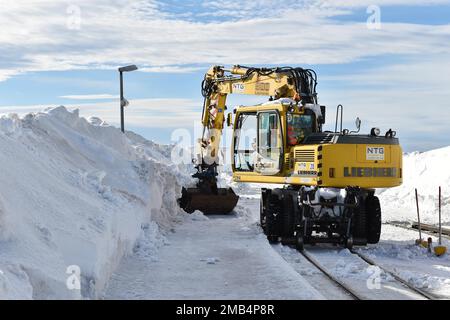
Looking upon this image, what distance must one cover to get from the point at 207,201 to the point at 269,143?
655 centimetres

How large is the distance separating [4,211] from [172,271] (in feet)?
12.3

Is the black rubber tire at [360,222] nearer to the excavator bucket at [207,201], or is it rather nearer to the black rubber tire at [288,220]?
the black rubber tire at [288,220]

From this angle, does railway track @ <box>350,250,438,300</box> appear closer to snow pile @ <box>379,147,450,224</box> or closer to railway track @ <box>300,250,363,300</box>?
railway track @ <box>300,250,363,300</box>

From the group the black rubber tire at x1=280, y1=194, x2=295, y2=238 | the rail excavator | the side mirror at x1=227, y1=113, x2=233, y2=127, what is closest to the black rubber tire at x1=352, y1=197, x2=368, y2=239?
the rail excavator

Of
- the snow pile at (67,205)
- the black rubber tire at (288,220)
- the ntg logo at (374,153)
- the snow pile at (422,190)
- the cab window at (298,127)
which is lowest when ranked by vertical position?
the snow pile at (422,190)

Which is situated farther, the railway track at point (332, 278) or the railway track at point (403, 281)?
the railway track at point (403, 281)

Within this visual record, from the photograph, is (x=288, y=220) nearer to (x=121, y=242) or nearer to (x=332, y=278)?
(x=332, y=278)

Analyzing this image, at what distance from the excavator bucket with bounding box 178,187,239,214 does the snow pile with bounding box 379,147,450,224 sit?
6.23m

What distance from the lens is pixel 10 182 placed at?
10.6 metres

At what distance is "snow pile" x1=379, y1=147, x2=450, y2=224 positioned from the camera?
26391mm

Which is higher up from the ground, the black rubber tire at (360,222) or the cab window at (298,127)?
the cab window at (298,127)

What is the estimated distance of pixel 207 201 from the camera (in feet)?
74.4

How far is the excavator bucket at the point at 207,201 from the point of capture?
22609 mm

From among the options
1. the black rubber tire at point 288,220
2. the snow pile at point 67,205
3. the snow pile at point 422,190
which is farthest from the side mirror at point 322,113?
the snow pile at point 422,190
